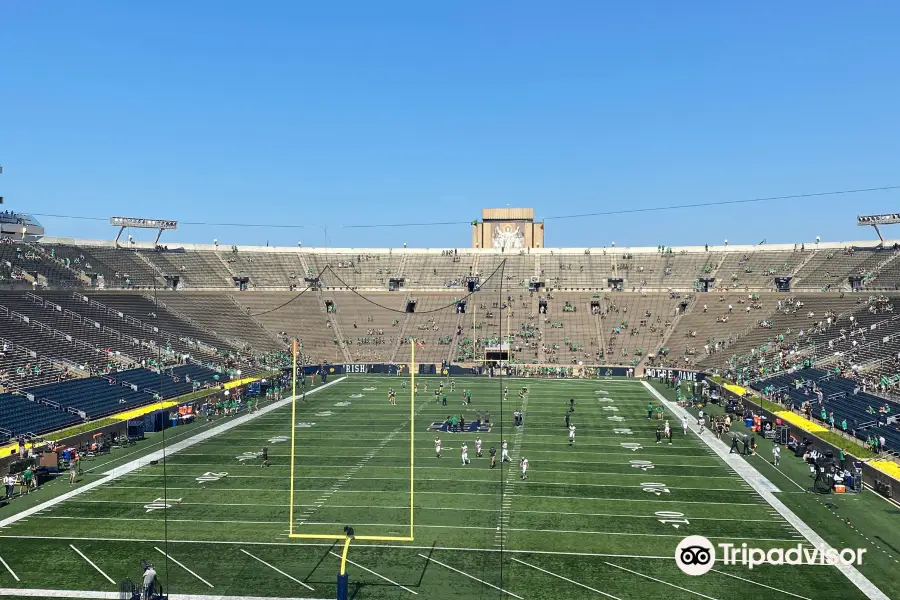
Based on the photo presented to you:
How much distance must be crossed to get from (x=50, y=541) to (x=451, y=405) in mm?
25151

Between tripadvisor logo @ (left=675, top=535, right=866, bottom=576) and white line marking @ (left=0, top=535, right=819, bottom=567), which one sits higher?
tripadvisor logo @ (left=675, top=535, right=866, bottom=576)

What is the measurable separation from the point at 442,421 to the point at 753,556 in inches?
810

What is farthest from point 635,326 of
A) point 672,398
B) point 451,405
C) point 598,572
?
point 598,572

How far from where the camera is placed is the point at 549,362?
61000mm

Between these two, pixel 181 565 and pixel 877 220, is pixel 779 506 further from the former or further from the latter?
pixel 877 220

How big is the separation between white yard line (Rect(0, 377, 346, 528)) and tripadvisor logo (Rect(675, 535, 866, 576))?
14506mm

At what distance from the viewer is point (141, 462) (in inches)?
1104

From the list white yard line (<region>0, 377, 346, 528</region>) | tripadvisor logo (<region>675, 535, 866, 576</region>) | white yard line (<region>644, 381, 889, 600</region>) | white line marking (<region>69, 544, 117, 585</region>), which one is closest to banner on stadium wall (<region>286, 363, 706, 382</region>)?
white yard line (<region>0, 377, 346, 528</region>)

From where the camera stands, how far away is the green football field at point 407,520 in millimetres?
16297

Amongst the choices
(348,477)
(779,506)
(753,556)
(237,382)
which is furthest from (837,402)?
(237,382)

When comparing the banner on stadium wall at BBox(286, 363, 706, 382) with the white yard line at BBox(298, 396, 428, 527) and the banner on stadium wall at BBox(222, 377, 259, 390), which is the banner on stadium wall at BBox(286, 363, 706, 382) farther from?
the white yard line at BBox(298, 396, 428, 527)

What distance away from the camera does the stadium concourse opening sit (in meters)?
17.6

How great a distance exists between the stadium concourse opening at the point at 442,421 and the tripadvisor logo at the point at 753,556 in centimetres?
28

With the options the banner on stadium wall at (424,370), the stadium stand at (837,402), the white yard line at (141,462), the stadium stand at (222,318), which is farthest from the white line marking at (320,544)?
the stadium stand at (222,318)
